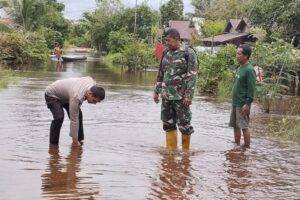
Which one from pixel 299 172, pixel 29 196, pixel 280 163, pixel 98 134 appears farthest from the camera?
pixel 98 134

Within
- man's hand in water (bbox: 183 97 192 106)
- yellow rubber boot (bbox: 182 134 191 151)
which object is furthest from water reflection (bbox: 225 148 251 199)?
man's hand in water (bbox: 183 97 192 106)

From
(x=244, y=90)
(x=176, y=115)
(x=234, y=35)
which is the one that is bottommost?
(x=176, y=115)

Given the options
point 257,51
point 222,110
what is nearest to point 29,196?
point 222,110

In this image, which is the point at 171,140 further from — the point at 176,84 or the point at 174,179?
the point at 174,179

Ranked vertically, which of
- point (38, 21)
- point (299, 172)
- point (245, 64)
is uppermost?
point (38, 21)

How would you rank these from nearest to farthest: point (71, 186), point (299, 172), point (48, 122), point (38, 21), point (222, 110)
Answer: point (71, 186), point (299, 172), point (48, 122), point (222, 110), point (38, 21)

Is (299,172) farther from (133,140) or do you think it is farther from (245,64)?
(133,140)

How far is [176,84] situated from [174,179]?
194 cm

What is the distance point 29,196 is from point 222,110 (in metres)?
9.06

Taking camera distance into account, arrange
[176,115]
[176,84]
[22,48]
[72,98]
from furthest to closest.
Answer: [22,48] < [176,115] < [176,84] < [72,98]

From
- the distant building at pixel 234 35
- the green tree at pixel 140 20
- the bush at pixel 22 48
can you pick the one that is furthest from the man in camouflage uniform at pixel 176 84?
the green tree at pixel 140 20

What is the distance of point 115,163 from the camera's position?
646 cm

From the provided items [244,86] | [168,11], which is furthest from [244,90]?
[168,11]

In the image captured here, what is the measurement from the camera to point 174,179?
18.9 feet
